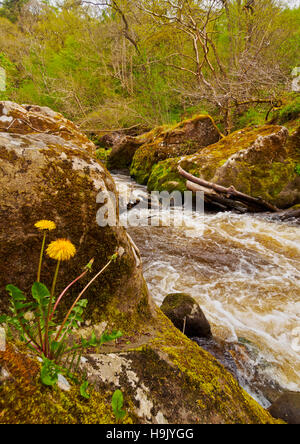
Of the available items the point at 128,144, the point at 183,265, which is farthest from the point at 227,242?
the point at 128,144

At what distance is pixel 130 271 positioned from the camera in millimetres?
1582

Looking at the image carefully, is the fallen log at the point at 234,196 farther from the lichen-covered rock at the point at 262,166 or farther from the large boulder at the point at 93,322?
the large boulder at the point at 93,322

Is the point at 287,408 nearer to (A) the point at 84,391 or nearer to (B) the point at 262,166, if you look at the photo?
(A) the point at 84,391

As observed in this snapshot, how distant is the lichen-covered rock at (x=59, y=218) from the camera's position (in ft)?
3.92

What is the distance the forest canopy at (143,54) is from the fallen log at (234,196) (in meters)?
5.17

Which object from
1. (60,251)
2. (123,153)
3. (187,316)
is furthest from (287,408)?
(123,153)

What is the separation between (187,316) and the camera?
7.82ft

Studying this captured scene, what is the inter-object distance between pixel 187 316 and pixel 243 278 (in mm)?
1839

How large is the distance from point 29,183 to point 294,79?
9.76 meters

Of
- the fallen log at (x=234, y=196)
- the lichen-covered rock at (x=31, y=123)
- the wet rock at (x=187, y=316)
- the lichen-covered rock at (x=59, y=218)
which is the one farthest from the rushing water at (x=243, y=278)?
the lichen-covered rock at (x=31, y=123)

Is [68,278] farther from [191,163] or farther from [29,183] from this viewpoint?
[191,163]

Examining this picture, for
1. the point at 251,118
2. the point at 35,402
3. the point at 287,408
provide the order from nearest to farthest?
the point at 35,402, the point at 287,408, the point at 251,118

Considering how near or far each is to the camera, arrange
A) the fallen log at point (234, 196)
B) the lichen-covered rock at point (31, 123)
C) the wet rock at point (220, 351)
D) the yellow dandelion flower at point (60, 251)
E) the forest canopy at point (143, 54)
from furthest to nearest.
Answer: the forest canopy at point (143, 54) → the fallen log at point (234, 196) → the wet rock at point (220, 351) → the lichen-covered rock at point (31, 123) → the yellow dandelion flower at point (60, 251)

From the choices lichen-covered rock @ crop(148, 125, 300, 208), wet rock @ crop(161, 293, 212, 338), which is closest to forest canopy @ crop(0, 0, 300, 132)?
lichen-covered rock @ crop(148, 125, 300, 208)
